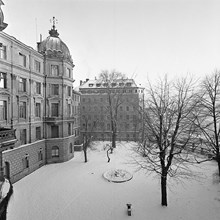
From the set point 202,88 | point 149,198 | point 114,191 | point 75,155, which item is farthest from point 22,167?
point 202,88

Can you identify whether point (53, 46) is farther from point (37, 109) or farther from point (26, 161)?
point (26, 161)

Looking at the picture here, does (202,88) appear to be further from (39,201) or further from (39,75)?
(39,75)

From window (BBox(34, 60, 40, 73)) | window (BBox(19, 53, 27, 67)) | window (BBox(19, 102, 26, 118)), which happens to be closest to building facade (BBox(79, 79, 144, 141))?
window (BBox(34, 60, 40, 73))

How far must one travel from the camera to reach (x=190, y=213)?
7.11 m

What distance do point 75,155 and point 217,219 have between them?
14.1 metres

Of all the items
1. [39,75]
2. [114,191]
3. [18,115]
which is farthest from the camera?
[39,75]

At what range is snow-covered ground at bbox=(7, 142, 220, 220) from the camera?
7078mm

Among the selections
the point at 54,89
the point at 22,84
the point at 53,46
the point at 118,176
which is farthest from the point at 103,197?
the point at 53,46

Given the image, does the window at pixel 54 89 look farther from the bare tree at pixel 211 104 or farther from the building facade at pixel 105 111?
the bare tree at pixel 211 104

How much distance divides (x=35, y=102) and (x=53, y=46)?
602 cm

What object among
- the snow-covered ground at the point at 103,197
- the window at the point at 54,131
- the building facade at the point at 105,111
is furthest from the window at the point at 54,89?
the building facade at the point at 105,111

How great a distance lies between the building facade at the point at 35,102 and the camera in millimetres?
10414

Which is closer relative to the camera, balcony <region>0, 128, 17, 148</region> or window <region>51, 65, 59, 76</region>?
balcony <region>0, 128, 17, 148</region>

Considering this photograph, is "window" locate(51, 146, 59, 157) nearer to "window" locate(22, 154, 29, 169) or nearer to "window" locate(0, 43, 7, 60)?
"window" locate(22, 154, 29, 169)
